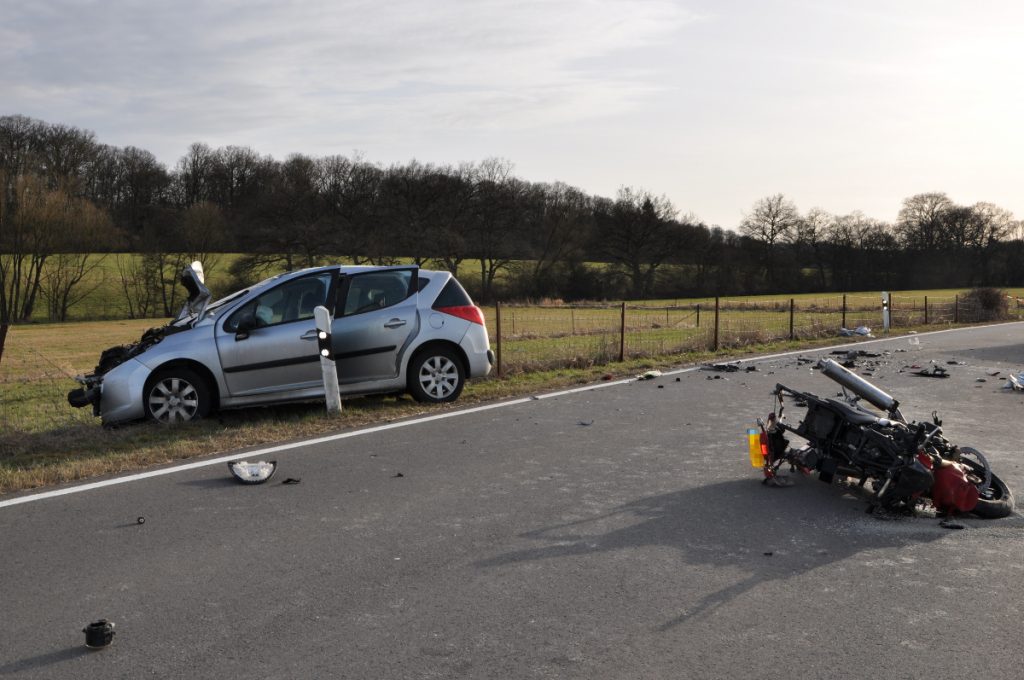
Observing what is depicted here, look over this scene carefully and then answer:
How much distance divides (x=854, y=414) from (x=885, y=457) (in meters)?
0.44

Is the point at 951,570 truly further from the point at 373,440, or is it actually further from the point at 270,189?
the point at 270,189

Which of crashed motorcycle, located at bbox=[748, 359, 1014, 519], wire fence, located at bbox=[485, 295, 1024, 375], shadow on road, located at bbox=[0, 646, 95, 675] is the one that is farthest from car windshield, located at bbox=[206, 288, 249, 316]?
shadow on road, located at bbox=[0, 646, 95, 675]

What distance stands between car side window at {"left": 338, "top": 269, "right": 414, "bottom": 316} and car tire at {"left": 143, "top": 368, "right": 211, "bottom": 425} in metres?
1.86

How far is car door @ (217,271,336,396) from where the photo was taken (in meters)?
9.35

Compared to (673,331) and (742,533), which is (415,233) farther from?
(742,533)

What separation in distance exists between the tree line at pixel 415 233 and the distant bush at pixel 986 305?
34.7m

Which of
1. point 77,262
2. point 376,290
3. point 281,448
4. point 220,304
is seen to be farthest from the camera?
point 77,262

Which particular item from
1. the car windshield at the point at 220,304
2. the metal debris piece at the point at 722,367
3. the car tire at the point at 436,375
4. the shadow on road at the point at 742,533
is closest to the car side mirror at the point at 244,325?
the car windshield at the point at 220,304

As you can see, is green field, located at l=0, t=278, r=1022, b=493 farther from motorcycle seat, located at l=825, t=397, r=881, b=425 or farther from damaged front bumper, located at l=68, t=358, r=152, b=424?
motorcycle seat, located at l=825, t=397, r=881, b=425

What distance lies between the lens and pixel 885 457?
5.88 metres

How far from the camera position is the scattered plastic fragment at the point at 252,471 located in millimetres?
6757

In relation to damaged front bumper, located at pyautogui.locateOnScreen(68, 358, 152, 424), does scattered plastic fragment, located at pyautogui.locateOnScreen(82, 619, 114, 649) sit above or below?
below

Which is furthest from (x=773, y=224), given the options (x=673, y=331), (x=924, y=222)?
(x=673, y=331)

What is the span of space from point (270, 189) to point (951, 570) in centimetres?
6616
